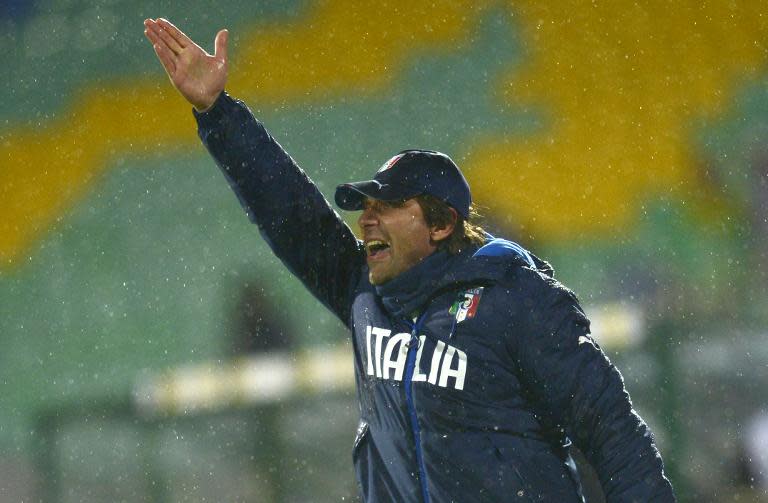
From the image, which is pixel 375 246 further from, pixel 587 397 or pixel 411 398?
pixel 587 397

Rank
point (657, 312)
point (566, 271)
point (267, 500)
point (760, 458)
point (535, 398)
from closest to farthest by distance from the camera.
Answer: point (535, 398) < point (760, 458) < point (267, 500) < point (657, 312) < point (566, 271)

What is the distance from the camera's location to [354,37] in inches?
287

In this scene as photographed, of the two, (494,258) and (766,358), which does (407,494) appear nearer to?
(494,258)

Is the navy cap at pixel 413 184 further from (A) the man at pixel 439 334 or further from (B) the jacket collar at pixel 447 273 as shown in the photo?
(B) the jacket collar at pixel 447 273

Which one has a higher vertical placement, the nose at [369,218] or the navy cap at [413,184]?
the navy cap at [413,184]

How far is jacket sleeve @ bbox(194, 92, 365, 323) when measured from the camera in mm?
1902

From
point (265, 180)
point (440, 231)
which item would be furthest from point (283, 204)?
point (440, 231)

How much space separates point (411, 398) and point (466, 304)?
19cm

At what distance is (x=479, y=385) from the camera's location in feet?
5.78

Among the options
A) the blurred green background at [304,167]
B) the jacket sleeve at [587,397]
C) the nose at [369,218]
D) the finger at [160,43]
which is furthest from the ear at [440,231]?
the blurred green background at [304,167]

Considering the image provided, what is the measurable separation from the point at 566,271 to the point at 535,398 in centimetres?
489

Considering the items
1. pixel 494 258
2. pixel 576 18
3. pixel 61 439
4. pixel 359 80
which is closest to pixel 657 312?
pixel 576 18

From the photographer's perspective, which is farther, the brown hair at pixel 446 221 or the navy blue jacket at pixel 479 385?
the brown hair at pixel 446 221

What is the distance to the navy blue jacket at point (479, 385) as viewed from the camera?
169 cm
